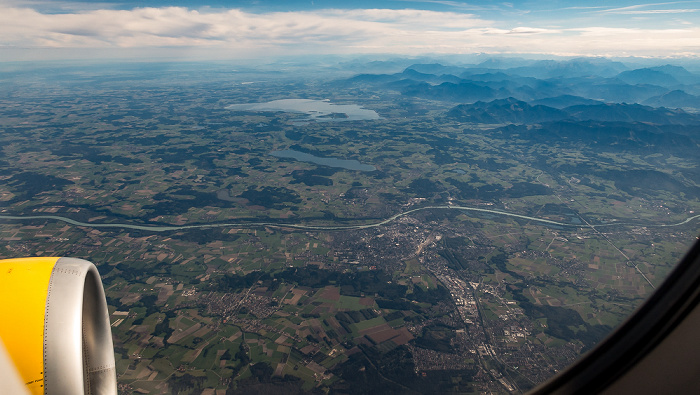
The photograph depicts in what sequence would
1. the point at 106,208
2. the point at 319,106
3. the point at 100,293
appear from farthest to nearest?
the point at 319,106 < the point at 106,208 < the point at 100,293

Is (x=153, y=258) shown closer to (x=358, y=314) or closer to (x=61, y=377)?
(x=358, y=314)

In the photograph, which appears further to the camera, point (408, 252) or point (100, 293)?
point (408, 252)

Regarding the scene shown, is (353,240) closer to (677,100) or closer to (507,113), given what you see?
(507,113)

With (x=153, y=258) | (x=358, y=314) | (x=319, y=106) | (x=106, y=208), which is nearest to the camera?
(x=358, y=314)

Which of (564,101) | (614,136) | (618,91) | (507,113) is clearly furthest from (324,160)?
(618,91)

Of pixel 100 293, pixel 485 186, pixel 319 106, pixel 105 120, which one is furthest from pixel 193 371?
pixel 319 106
